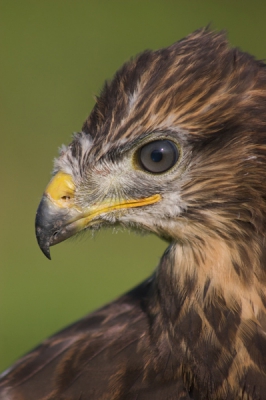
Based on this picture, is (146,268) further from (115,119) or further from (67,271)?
(115,119)

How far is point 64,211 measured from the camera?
3432 mm

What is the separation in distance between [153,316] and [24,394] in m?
0.59

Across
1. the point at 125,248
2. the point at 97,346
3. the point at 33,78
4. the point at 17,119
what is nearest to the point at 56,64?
the point at 33,78

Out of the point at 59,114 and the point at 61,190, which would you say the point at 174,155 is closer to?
the point at 61,190

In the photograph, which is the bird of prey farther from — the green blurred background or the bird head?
the green blurred background

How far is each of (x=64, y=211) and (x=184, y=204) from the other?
44cm

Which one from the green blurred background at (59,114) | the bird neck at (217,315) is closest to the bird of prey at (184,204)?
the bird neck at (217,315)

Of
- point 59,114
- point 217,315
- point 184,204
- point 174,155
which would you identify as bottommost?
point 217,315

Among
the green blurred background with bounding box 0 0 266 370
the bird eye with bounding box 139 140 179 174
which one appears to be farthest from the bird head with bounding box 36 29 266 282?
the green blurred background with bounding box 0 0 266 370

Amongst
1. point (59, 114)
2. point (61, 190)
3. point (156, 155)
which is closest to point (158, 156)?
point (156, 155)

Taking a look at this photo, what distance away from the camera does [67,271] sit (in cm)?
777

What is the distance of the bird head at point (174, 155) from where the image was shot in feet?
10.8

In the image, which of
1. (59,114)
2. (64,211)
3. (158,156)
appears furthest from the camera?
(59,114)

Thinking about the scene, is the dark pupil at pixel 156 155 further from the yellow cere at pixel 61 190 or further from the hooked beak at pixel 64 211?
the yellow cere at pixel 61 190
